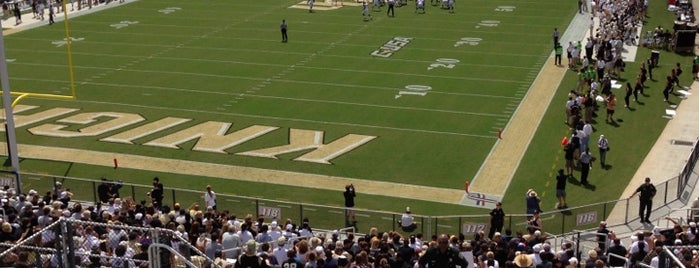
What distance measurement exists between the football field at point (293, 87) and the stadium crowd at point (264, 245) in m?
6.44

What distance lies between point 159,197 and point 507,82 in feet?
48.3

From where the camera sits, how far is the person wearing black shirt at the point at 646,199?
18.3m

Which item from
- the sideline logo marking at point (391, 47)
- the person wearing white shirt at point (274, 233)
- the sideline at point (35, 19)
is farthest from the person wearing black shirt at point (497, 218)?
the sideline at point (35, 19)

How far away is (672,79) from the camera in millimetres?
28359

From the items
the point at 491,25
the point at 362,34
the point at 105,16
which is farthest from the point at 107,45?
the point at 491,25

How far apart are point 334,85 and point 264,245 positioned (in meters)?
17.2

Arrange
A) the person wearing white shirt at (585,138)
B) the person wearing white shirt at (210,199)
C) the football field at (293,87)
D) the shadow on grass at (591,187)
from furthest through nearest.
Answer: the football field at (293,87), the person wearing white shirt at (585,138), the shadow on grass at (591,187), the person wearing white shirt at (210,199)

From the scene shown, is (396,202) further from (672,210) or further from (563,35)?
(563,35)

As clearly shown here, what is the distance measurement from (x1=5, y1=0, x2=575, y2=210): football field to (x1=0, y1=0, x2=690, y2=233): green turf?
0.08 meters

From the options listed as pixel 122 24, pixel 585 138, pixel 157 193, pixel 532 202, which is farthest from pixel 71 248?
pixel 122 24

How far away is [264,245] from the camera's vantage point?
13.5 meters

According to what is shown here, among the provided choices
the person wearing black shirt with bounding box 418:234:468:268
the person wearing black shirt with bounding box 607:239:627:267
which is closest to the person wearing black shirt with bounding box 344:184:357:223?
the person wearing black shirt with bounding box 607:239:627:267

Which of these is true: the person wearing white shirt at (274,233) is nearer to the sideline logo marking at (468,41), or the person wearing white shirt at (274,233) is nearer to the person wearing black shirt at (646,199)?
the person wearing black shirt at (646,199)

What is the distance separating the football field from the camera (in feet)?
77.6
